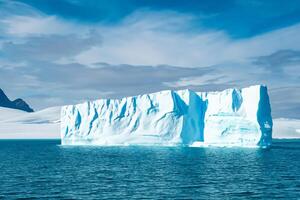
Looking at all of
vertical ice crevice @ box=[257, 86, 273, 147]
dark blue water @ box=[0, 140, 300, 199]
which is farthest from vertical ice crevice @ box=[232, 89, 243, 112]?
dark blue water @ box=[0, 140, 300, 199]

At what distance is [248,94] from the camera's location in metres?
54.5

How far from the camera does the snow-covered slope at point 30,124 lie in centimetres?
11913

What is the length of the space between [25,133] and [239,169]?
327 ft

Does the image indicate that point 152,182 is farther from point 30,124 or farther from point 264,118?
point 30,124

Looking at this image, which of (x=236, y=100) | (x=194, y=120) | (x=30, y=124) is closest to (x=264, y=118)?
(x=236, y=100)

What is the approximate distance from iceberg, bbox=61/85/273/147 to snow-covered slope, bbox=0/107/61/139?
58.3 metres

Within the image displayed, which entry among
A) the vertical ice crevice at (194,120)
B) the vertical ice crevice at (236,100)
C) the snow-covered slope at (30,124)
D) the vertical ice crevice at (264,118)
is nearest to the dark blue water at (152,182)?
the vertical ice crevice at (264,118)

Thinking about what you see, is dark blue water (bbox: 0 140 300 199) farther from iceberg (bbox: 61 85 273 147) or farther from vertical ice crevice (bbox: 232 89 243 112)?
vertical ice crevice (bbox: 232 89 243 112)

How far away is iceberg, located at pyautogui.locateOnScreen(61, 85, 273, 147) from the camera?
52.8m

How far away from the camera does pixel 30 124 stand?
12825 centimetres

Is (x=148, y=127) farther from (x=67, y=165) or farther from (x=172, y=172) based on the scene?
(x=172, y=172)

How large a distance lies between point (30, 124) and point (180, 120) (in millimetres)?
84944

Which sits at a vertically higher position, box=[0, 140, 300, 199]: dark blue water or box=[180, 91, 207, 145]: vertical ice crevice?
box=[180, 91, 207, 145]: vertical ice crevice

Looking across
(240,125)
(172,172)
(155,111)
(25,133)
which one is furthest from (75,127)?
(25,133)
